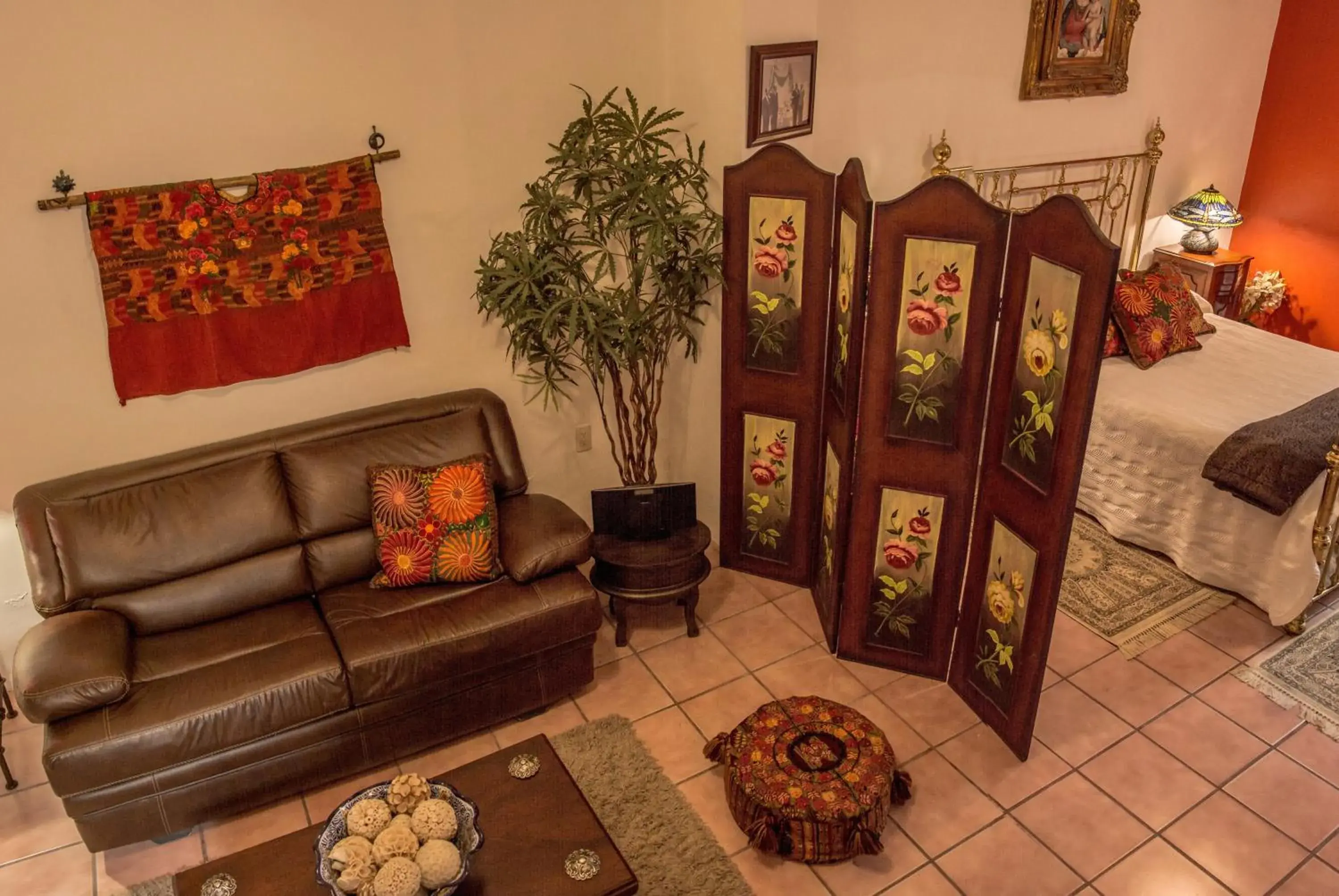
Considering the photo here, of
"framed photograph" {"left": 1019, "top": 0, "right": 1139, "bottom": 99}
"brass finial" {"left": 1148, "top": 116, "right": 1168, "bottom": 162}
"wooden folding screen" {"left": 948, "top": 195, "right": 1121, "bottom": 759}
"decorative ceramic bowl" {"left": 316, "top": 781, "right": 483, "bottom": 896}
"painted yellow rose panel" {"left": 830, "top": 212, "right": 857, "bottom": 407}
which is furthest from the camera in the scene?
"brass finial" {"left": 1148, "top": 116, "right": 1168, "bottom": 162}

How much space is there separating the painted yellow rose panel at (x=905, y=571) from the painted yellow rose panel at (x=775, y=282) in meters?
0.75

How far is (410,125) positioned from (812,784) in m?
2.72

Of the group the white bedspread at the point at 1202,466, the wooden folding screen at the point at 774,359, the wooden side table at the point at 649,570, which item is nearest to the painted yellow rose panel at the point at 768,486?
the wooden folding screen at the point at 774,359

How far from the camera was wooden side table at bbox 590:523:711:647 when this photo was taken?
12.5 ft

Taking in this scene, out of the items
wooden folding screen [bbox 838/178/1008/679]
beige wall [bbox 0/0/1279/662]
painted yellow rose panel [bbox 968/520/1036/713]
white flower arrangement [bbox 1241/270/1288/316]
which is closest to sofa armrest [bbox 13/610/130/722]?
beige wall [bbox 0/0/1279/662]

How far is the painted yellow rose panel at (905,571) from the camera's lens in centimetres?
353

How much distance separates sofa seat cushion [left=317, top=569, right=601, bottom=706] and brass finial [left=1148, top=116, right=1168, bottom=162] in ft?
13.5

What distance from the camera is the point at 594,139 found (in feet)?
12.3

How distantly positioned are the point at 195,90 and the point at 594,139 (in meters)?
1.38

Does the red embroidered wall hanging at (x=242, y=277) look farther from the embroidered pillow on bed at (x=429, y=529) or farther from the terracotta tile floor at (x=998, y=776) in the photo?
the terracotta tile floor at (x=998, y=776)

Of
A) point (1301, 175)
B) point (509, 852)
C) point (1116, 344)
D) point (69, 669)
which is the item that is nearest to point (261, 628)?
point (69, 669)

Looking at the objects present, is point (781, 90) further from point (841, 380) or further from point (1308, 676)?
point (1308, 676)

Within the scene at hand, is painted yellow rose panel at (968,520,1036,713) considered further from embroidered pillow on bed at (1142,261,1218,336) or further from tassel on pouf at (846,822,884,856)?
embroidered pillow on bed at (1142,261,1218,336)

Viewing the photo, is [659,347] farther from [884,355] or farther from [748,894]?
[748,894]
